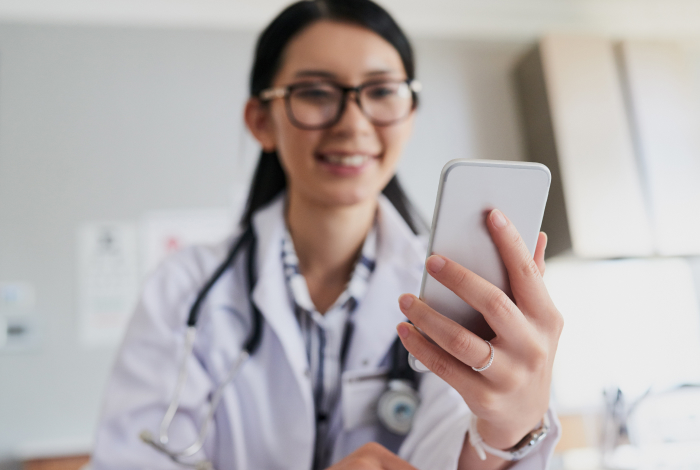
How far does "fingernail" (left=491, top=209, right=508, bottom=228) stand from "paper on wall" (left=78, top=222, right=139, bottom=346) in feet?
4.99

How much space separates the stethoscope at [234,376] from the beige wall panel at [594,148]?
1.11 m

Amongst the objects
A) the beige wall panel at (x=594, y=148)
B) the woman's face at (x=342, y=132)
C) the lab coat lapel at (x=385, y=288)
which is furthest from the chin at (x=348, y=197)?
the beige wall panel at (x=594, y=148)

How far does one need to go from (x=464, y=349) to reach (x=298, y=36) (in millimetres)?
552

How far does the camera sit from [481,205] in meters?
0.34

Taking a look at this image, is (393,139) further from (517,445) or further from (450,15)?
(450,15)

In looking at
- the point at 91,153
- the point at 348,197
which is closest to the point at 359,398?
the point at 348,197

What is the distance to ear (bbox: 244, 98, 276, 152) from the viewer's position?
755 millimetres

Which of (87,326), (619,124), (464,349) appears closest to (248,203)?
(464,349)

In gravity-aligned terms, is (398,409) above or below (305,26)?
below

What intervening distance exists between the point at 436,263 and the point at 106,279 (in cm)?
153

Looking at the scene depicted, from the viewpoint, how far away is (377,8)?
0.71m

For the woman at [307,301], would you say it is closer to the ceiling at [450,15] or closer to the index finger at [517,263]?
the index finger at [517,263]

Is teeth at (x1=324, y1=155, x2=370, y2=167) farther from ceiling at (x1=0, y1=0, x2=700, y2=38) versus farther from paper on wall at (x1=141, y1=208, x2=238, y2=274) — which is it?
ceiling at (x1=0, y1=0, x2=700, y2=38)

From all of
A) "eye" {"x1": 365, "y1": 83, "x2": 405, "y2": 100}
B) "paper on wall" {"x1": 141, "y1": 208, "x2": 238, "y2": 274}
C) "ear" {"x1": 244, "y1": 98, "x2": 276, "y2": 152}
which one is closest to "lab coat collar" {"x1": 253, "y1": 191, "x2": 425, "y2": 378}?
"ear" {"x1": 244, "y1": 98, "x2": 276, "y2": 152}
